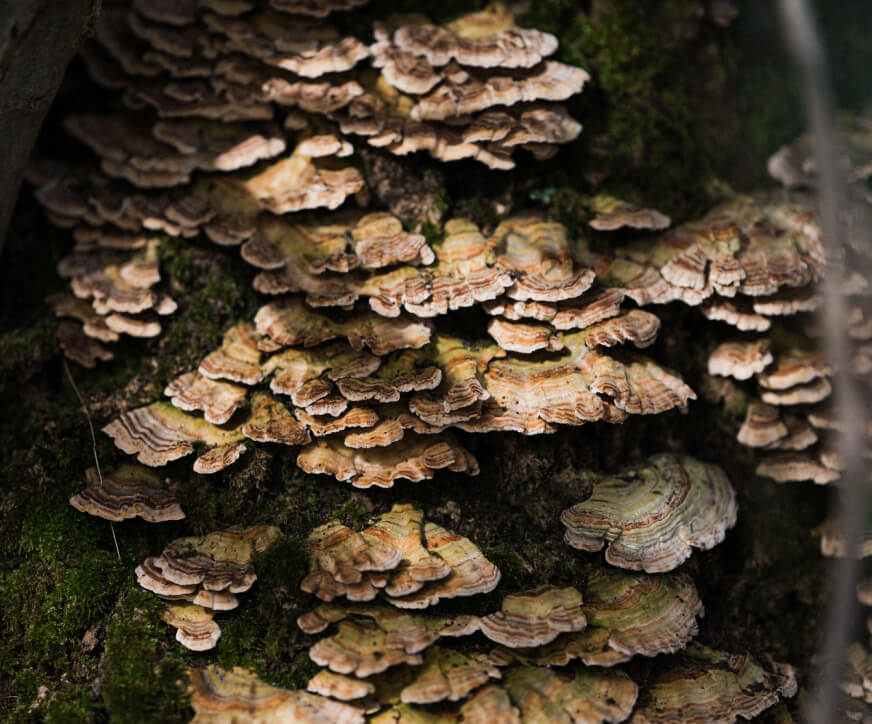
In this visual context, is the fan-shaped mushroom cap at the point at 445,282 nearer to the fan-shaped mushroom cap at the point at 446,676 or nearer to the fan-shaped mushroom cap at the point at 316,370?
the fan-shaped mushroom cap at the point at 316,370

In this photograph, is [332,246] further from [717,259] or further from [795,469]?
[795,469]

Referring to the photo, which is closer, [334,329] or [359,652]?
[359,652]

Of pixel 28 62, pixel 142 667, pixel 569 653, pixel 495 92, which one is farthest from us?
pixel 495 92

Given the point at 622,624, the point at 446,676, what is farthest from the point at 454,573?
A: the point at 622,624

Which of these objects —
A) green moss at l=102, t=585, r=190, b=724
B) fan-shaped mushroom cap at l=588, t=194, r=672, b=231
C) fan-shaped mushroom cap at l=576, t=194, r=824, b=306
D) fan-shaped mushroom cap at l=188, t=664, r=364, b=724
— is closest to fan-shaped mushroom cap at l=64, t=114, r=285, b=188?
fan-shaped mushroom cap at l=588, t=194, r=672, b=231

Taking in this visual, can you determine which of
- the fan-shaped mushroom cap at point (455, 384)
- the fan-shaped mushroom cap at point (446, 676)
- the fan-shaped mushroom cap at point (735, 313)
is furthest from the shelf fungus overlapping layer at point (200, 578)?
the fan-shaped mushroom cap at point (735, 313)

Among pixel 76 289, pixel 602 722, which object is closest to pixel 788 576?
pixel 602 722
